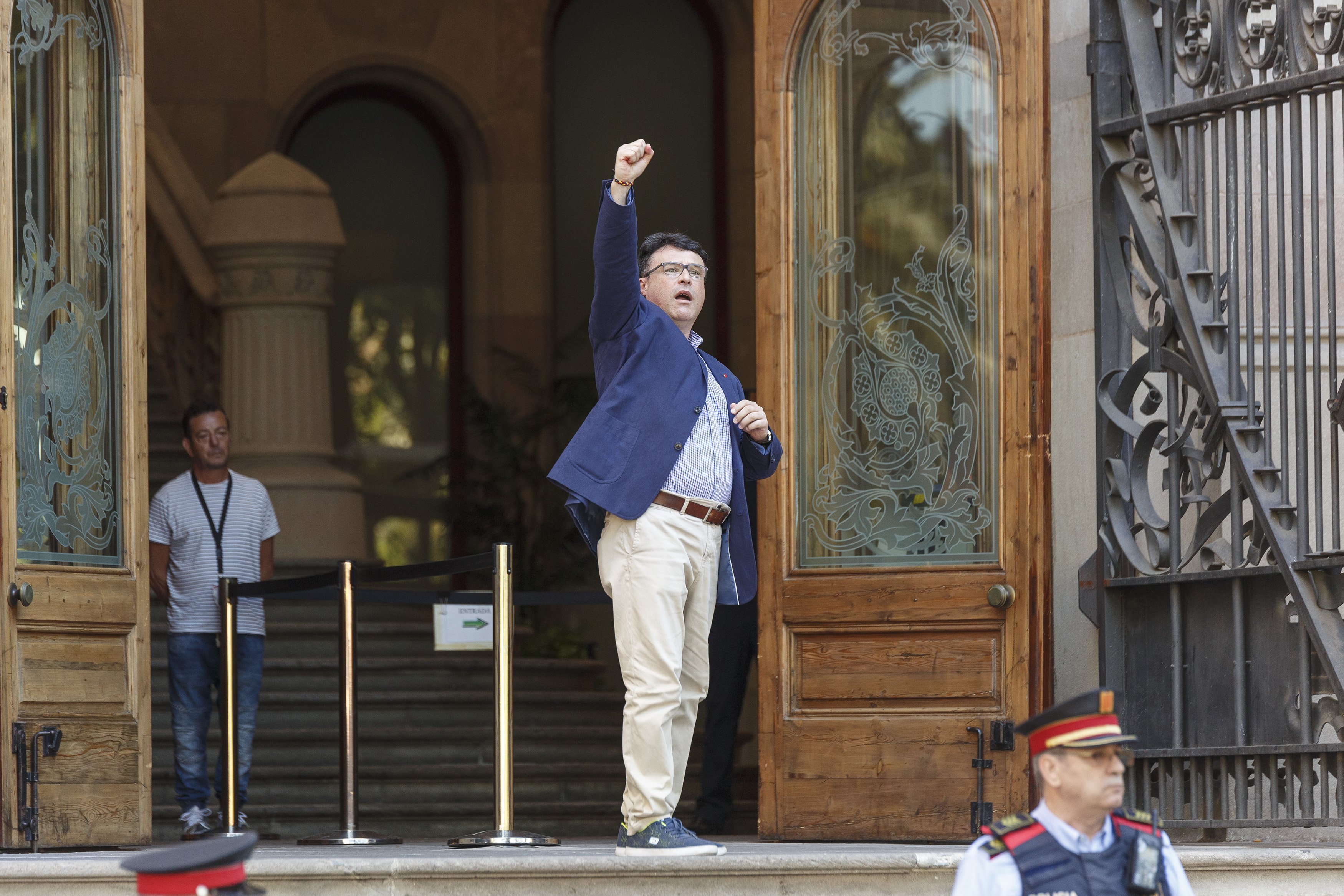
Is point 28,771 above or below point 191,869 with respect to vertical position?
below

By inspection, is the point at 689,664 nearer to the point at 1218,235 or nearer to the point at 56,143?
the point at 1218,235

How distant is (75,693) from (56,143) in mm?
1967

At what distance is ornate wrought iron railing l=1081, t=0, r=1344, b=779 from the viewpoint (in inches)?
257

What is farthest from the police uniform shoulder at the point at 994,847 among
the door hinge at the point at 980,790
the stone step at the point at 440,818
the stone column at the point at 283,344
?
the stone column at the point at 283,344

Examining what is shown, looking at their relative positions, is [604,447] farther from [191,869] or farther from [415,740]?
[415,740]

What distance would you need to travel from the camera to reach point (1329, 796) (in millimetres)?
6500

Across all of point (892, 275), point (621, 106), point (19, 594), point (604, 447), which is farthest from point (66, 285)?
point (621, 106)

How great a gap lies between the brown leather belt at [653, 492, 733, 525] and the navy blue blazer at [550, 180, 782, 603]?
0.05 metres

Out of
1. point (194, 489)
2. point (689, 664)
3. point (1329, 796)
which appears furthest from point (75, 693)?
point (1329, 796)

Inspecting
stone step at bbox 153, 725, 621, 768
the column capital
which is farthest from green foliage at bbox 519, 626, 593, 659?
the column capital

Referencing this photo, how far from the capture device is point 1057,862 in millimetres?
3811

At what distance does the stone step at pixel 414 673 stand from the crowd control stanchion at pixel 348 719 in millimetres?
2530

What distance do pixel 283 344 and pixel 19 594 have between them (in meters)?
5.56

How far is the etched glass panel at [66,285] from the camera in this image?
708 cm
